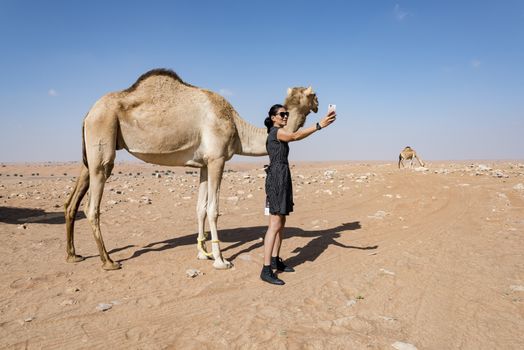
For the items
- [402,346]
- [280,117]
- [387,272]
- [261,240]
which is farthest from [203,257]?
[402,346]

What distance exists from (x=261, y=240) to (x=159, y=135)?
10.6 feet

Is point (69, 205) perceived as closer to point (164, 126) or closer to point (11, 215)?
point (164, 126)

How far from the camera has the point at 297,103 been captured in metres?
7.07

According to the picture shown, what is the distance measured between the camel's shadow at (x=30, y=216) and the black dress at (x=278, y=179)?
6735 millimetres

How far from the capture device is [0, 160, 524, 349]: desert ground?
3.69 m

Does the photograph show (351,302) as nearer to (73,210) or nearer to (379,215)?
(73,210)

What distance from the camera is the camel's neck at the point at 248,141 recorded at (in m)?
6.98

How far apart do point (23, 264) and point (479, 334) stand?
664 cm

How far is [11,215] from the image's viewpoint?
403 inches

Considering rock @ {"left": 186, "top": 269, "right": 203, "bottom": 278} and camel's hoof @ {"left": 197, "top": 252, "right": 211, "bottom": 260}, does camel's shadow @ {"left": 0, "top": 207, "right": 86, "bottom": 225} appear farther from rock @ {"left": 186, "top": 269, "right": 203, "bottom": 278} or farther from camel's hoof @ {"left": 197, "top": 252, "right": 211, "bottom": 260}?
rock @ {"left": 186, "top": 269, "right": 203, "bottom": 278}

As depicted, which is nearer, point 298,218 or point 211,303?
point 211,303

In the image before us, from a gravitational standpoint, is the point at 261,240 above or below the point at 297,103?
below

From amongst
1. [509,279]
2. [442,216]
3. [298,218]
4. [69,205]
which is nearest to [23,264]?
[69,205]

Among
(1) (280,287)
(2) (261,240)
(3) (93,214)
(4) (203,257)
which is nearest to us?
(1) (280,287)
